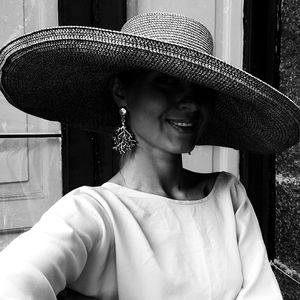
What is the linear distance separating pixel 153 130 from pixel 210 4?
51.4 inches

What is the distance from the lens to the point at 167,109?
37.6 inches

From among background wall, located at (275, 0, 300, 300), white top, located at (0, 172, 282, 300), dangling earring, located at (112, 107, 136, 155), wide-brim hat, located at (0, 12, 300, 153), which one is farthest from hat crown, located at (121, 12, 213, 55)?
background wall, located at (275, 0, 300, 300)

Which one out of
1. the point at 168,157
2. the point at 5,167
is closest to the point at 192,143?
the point at 168,157

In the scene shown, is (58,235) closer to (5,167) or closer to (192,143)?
(192,143)

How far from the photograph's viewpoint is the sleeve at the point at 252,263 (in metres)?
0.98

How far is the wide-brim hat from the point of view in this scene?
829mm

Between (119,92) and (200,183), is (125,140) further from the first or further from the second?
(200,183)

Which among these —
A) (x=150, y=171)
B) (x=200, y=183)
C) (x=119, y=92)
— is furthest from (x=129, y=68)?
(x=200, y=183)

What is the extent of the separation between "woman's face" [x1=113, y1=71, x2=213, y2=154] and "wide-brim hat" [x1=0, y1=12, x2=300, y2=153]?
5cm

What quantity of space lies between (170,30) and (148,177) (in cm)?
33

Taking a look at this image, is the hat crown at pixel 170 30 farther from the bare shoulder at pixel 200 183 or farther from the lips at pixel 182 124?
the bare shoulder at pixel 200 183

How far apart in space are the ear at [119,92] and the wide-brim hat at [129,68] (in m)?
0.03

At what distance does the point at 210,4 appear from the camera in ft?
6.84

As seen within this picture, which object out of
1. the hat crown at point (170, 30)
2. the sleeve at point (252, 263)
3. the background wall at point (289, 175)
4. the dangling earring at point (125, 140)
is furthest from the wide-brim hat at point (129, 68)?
the background wall at point (289, 175)
